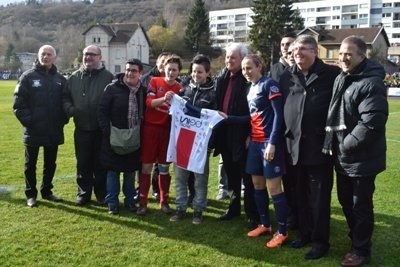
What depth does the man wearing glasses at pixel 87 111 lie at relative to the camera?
246 inches

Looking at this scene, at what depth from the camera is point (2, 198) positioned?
6.72 meters

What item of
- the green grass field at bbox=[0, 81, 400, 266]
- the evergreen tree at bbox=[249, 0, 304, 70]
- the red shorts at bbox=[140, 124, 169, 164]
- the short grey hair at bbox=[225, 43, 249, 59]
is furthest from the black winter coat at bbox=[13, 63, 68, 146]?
the evergreen tree at bbox=[249, 0, 304, 70]

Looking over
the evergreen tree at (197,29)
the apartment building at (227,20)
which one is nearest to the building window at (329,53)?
the evergreen tree at (197,29)

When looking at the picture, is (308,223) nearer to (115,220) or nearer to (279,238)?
(279,238)

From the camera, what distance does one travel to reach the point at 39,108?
6.26 metres

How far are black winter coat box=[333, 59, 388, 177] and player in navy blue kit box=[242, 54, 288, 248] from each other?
670 millimetres

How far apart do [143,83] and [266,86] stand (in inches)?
89.3

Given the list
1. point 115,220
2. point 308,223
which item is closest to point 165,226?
point 115,220

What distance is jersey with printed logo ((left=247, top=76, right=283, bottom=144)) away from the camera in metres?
4.78

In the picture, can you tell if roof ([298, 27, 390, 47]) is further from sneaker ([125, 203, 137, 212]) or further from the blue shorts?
the blue shorts

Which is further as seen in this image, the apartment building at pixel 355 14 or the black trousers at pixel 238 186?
the apartment building at pixel 355 14

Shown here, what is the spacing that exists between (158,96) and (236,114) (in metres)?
1.09

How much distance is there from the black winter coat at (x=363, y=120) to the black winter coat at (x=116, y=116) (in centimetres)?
270

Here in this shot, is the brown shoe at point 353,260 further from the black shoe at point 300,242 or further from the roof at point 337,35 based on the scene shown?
the roof at point 337,35
